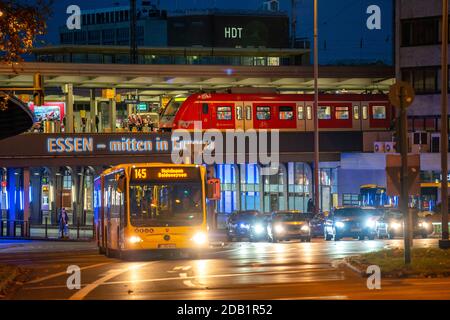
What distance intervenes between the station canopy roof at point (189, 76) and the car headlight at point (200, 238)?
A: 1126 inches

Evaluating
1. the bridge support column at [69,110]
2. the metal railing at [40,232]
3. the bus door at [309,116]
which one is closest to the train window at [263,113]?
the bus door at [309,116]

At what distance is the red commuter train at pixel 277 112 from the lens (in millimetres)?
62375

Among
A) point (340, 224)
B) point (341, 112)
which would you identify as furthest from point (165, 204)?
point (341, 112)

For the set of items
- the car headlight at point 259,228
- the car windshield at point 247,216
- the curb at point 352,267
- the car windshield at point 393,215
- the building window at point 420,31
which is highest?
the building window at point 420,31

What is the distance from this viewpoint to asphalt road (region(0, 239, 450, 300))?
19.9m

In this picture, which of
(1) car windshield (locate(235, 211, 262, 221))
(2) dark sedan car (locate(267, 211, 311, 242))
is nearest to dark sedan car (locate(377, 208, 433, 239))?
(2) dark sedan car (locate(267, 211, 311, 242))

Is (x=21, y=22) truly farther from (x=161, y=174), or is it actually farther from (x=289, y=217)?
(x=289, y=217)

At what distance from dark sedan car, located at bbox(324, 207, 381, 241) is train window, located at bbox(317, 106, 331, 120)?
17896 mm

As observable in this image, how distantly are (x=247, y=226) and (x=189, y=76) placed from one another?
17629 millimetres

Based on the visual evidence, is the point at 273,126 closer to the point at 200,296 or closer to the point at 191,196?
the point at 191,196

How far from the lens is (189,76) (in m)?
66.4

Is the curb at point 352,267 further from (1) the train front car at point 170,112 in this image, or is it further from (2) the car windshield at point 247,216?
(1) the train front car at point 170,112

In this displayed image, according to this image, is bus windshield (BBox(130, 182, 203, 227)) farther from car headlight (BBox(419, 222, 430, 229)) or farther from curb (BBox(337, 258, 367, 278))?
car headlight (BBox(419, 222, 430, 229))

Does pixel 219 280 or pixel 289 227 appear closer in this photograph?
pixel 219 280
